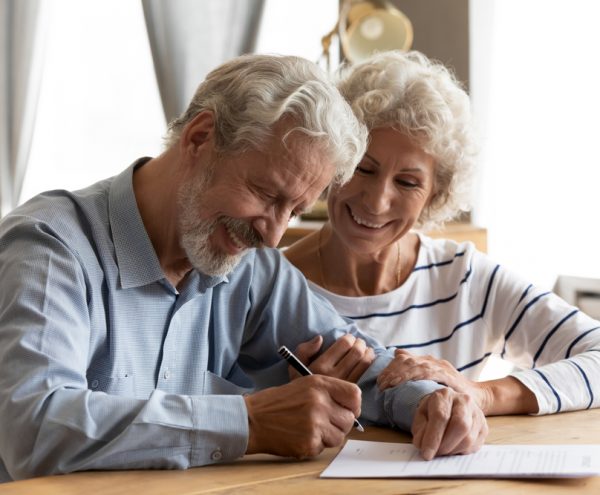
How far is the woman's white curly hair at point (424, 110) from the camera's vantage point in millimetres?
A: 2422

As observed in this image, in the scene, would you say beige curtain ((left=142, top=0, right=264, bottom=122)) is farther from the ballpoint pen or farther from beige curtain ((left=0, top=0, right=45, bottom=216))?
the ballpoint pen

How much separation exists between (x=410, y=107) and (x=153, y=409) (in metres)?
1.21

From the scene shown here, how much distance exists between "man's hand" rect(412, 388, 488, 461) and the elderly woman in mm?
639

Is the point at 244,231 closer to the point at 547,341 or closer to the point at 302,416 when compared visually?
the point at 302,416

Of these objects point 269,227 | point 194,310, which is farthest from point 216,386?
point 269,227

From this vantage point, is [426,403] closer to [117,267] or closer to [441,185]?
[117,267]

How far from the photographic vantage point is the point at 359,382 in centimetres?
196

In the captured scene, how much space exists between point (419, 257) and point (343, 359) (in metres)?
0.74

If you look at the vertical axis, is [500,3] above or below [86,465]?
above

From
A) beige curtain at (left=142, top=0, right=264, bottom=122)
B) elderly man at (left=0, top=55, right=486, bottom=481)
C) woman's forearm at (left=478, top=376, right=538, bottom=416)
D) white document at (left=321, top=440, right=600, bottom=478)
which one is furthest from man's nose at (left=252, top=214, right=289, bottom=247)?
beige curtain at (left=142, top=0, right=264, bottom=122)

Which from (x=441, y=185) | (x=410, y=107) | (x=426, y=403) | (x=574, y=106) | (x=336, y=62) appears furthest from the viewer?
(x=336, y=62)

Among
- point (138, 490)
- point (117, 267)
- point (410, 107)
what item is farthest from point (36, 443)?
point (410, 107)

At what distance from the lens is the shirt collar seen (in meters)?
1.79

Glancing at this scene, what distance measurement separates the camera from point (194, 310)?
1940mm
